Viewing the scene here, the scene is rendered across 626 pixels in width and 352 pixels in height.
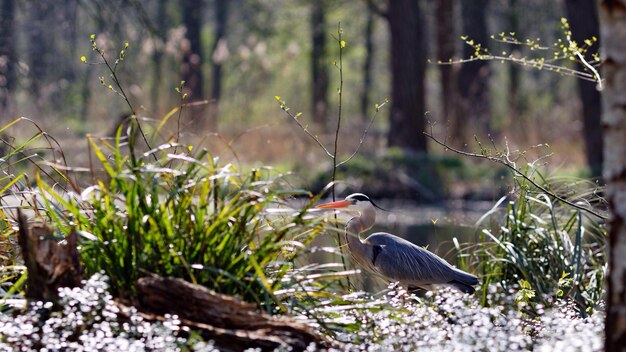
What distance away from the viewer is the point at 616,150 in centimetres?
300

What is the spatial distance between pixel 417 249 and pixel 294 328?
2.41 meters

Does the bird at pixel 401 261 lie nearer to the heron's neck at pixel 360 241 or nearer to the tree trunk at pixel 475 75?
the heron's neck at pixel 360 241

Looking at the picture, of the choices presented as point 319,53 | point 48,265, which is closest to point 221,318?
point 48,265

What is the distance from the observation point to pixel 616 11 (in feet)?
9.83

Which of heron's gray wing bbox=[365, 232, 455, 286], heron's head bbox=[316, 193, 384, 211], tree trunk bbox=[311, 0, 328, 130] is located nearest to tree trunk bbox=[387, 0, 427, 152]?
tree trunk bbox=[311, 0, 328, 130]

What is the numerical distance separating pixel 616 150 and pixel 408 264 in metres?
3.15

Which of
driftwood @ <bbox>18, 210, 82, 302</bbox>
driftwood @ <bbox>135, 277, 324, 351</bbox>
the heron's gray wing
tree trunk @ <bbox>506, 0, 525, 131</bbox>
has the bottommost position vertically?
the heron's gray wing

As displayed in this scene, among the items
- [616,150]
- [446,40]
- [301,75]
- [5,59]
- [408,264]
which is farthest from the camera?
[301,75]

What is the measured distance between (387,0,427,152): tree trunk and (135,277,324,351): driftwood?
13.8m

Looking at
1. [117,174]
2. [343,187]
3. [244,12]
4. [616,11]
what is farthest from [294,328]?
[244,12]

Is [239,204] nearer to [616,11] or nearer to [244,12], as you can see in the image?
[616,11]

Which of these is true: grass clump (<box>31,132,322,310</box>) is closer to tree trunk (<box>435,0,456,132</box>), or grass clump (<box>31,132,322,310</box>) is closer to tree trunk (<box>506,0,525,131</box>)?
tree trunk (<box>506,0,525,131</box>)

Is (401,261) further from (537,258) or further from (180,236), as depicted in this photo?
(180,236)

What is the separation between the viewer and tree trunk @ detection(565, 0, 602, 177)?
15.2 metres
